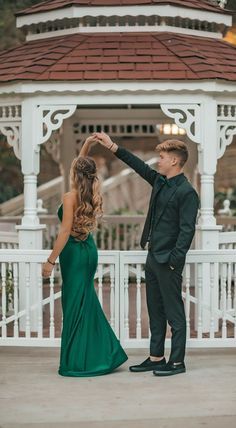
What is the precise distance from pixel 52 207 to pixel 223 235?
915 centimetres

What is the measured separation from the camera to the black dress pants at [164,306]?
7.83 meters

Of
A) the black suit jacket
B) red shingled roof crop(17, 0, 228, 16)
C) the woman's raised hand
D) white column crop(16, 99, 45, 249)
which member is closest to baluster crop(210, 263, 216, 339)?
the black suit jacket

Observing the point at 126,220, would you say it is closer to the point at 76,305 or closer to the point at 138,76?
the point at 138,76

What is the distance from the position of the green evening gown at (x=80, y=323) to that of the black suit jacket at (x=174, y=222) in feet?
1.85

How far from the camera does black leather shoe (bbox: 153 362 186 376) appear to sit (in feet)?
25.8

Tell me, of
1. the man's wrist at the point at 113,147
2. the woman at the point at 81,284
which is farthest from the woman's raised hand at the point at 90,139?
the man's wrist at the point at 113,147

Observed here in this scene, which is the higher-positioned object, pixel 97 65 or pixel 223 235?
pixel 97 65

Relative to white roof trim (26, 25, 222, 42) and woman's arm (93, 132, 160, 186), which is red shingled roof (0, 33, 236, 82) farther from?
woman's arm (93, 132, 160, 186)

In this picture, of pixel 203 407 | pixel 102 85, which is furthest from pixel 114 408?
pixel 102 85

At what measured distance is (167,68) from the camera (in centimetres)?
1064

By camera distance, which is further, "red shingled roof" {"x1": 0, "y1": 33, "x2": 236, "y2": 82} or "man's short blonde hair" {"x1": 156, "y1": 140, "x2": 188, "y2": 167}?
"red shingled roof" {"x1": 0, "y1": 33, "x2": 236, "y2": 82}

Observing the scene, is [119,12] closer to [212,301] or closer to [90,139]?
[90,139]

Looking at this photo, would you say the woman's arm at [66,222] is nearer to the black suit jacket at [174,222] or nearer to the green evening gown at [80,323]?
the green evening gown at [80,323]

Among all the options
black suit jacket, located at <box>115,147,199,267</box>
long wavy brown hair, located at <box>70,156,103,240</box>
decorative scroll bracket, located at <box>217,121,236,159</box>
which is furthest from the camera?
decorative scroll bracket, located at <box>217,121,236,159</box>
